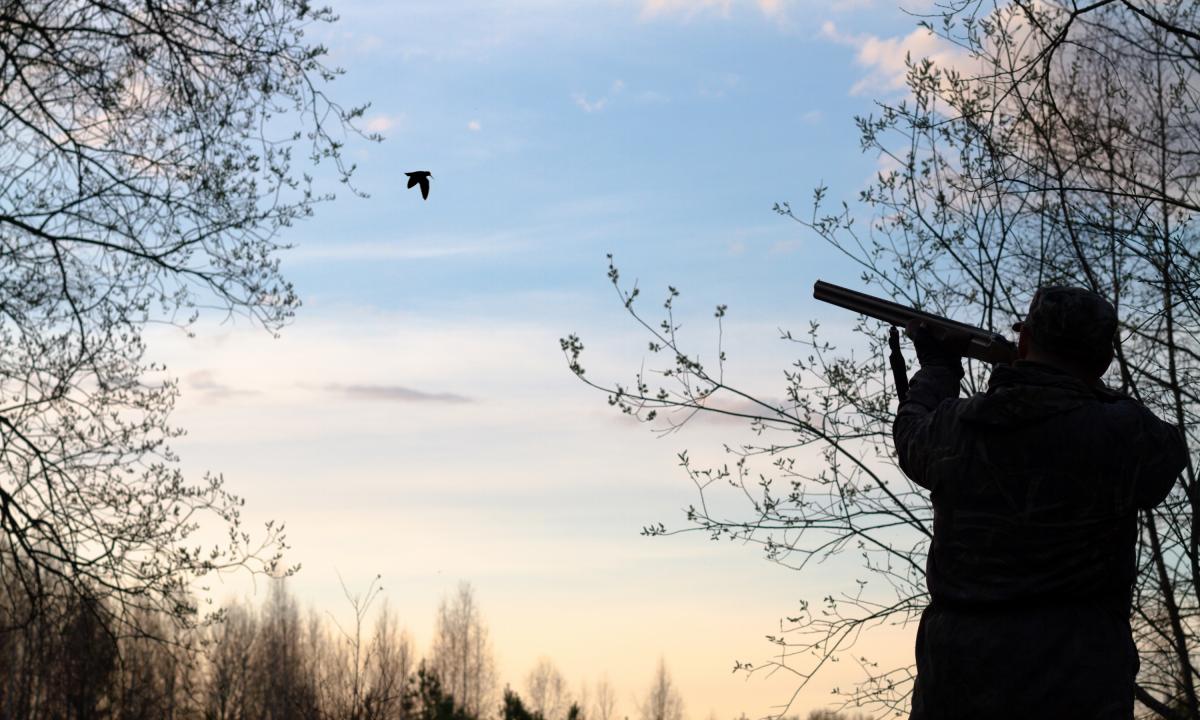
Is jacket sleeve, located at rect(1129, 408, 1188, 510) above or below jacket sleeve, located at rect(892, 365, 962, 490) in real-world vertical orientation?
below

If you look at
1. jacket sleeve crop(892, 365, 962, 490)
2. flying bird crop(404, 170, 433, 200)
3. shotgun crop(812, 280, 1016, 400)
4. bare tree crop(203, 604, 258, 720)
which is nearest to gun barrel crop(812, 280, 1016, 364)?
shotgun crop(812, 280, 1016, 400)

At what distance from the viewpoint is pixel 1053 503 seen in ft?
11.7

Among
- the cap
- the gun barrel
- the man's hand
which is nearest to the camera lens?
the cap

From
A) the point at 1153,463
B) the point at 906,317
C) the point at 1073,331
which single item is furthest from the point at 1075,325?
the point at 906,317

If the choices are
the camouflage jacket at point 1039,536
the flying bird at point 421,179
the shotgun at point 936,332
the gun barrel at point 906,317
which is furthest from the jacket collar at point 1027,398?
the flying bird at point 421,179

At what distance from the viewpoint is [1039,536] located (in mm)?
3539

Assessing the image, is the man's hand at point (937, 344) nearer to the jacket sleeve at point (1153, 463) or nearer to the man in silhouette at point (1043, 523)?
the man in silhouette at point (1043, 523)

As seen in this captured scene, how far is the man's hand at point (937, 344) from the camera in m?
4.05

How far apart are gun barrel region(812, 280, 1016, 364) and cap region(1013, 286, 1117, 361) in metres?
0.51

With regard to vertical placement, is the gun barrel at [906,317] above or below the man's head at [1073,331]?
above

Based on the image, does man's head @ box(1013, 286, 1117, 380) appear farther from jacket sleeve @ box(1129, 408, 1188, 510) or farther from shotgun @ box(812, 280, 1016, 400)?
shotgun @ box(812, 280, 1016, 400)

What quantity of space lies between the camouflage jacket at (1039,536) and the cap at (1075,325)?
0.27 feet

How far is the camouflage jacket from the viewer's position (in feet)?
11.6

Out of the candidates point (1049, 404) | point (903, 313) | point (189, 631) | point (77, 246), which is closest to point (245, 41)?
point (77, 246)
